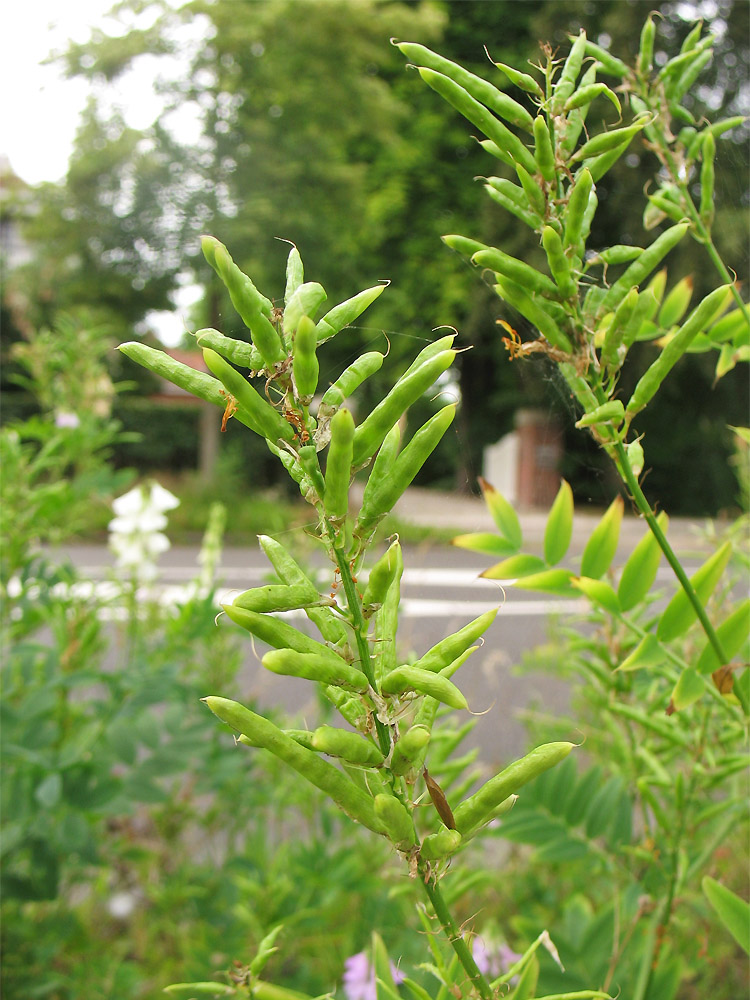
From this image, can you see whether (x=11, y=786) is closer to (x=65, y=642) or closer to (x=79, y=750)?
(x=79, y=750)

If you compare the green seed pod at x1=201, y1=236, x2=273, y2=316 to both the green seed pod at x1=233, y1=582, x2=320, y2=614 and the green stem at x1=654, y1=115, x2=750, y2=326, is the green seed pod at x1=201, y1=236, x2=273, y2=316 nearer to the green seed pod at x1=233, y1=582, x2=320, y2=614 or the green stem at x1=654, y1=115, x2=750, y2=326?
the green seed pod at x1=233, y1=582, x2=320, y2=614

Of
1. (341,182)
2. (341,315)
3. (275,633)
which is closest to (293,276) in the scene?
(341,315)

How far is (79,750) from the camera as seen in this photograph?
3.10 feet

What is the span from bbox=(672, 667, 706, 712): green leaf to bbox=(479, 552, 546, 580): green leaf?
12cm

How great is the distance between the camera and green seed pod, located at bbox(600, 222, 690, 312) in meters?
0.37

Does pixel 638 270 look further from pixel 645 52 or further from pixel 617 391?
pixel 645 52

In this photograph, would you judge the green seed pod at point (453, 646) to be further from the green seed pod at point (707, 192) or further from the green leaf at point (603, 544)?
the green seed pod at point (707, 192)

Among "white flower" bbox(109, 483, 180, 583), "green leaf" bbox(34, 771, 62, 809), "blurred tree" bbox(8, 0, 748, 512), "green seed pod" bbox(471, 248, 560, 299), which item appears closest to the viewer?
"green seed pod" bbox(471, 248, 560, 299)

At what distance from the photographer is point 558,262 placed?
0.34 metres

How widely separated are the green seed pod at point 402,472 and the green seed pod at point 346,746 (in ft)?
0.21

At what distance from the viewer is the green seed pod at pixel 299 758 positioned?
23 cm

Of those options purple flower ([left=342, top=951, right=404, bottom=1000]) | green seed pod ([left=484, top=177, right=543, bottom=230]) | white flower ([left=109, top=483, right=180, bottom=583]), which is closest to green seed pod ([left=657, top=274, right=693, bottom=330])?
green seed pod ([left=484, top=177, right=543, bottom=230])

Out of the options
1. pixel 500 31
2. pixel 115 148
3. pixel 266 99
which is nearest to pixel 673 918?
pixel 500 31

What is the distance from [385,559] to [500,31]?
2.53 m
